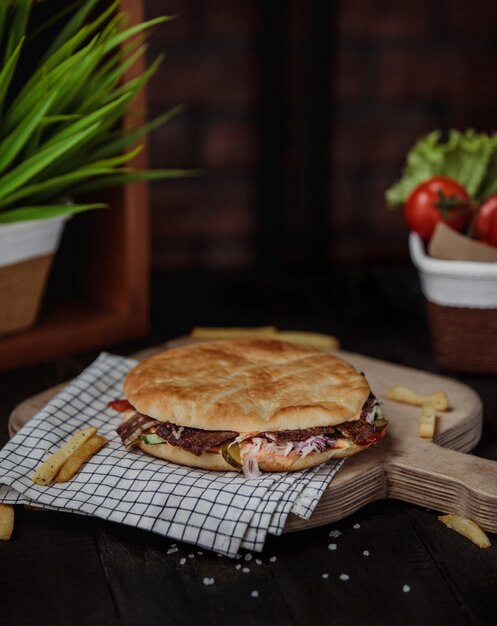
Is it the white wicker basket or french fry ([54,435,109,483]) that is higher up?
the white wicker basket

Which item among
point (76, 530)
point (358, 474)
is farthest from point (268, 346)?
point (76, 530)

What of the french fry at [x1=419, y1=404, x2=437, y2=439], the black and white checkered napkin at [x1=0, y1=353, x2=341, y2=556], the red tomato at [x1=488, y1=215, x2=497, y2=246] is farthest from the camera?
the red tomato at [x1=488, y1=215, x2=497, y2=246]

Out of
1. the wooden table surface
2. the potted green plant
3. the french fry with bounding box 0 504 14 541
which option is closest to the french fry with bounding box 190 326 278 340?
the potted green plant

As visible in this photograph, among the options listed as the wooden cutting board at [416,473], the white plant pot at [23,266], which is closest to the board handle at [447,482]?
the wooden cutting board at [416,473]

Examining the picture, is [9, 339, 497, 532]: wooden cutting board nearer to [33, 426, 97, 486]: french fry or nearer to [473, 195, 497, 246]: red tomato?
[33, 426, 97, 486]: french fry

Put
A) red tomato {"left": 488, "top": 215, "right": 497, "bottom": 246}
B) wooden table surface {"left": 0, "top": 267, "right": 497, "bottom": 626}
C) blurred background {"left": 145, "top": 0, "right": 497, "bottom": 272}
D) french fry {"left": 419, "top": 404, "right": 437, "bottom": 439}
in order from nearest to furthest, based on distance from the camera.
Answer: wooden table surface {"left": 0, "top": 267, "right": 497, "bottom": 626}, french fry {"left": 419, "top": 404, "right": 437, "bottom": 439}, red tomato {"left": 488, "top": 215, "right": 497, "bottom": 246}, blurred background {"left": 145, "top": 0, "right": 497, "bottom": 272}

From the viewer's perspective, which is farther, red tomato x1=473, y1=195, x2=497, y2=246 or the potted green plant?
red tomato x1=473, y1=195, x2=497, y2=246

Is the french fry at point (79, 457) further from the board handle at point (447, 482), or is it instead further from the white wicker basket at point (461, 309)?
the white wicker basket at point (461, 309)
